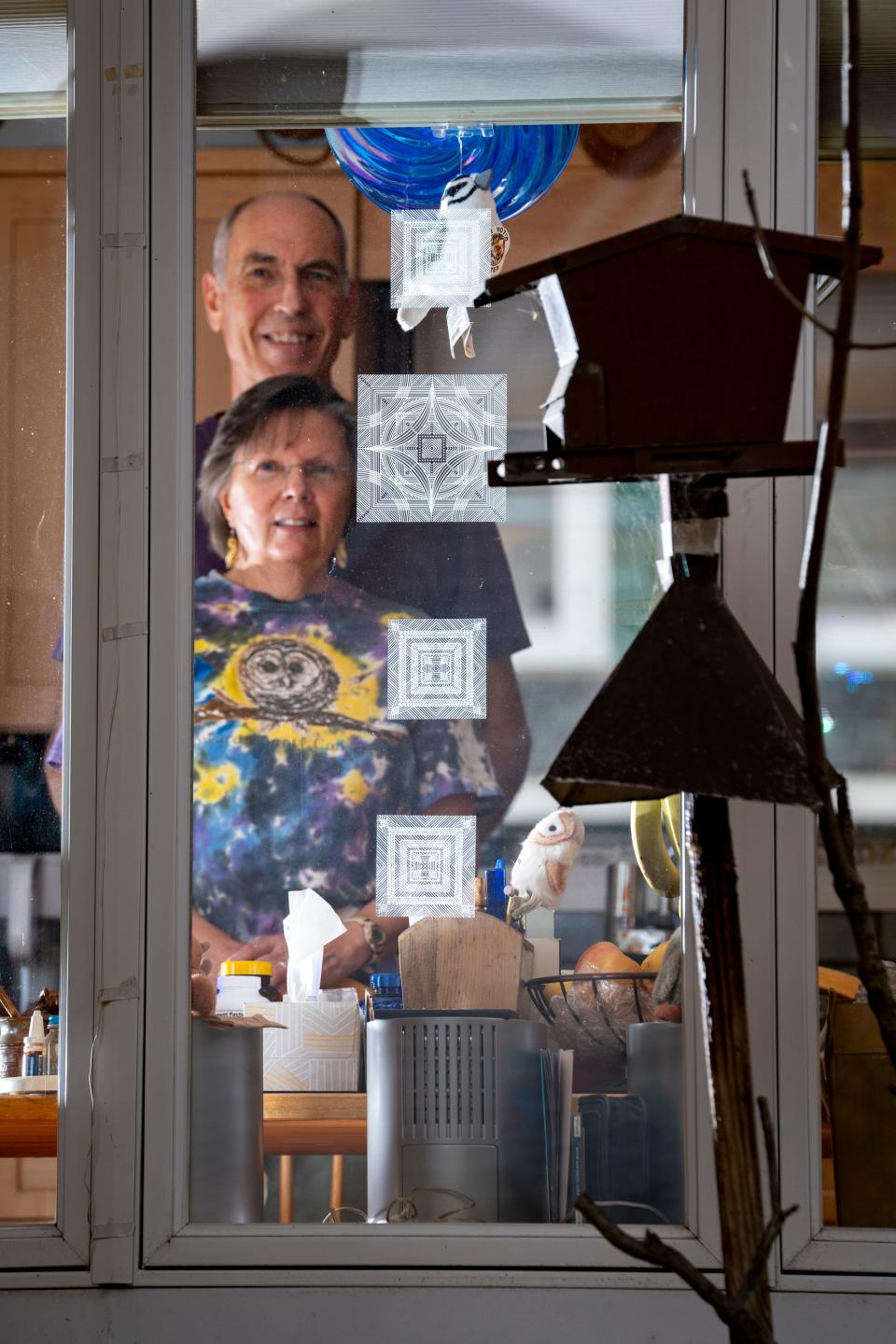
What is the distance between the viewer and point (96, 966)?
175 centimetres

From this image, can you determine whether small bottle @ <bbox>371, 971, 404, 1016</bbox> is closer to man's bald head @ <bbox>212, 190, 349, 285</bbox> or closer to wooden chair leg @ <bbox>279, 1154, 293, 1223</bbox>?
wooden chair leg @ <bbox>279, 1154, 293, 1223</bbox>

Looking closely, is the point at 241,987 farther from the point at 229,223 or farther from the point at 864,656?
the point at 229,223

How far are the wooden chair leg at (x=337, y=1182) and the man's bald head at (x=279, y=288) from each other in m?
1.08

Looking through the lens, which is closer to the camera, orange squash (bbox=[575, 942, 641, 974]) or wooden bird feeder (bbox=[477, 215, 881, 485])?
wooden bird feeder (bbox=[477, 215, 881, 485])

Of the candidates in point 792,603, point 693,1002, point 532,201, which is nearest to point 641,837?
point 693,1002

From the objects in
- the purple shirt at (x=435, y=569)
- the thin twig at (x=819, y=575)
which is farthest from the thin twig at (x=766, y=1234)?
the purple shirt at (x=435, y=569)

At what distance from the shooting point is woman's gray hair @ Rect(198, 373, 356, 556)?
1.84 m

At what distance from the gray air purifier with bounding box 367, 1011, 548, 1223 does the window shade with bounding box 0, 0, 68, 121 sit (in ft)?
4.66

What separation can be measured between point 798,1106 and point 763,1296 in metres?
0.65

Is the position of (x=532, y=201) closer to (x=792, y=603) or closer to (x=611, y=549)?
(x=611, y=549)

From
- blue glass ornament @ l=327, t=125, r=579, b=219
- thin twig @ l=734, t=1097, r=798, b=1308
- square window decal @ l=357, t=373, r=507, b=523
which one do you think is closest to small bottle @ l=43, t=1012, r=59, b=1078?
square window decal @ l=357, t=373, r=507, b=523

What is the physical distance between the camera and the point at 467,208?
1.84 m

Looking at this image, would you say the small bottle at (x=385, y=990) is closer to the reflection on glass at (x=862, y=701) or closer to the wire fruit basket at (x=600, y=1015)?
the wire fruit basket at (x=600, y=1015)

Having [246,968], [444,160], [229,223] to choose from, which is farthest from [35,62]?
[246,968]
